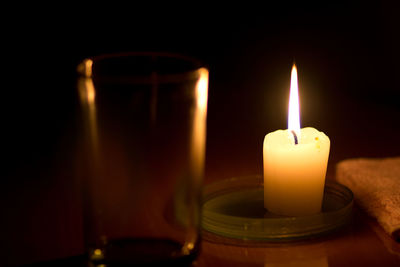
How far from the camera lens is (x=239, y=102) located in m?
1.16

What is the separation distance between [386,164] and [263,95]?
47 cm

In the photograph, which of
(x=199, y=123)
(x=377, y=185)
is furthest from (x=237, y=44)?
(x=199, y=123)

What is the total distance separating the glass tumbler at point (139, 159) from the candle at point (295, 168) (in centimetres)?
12

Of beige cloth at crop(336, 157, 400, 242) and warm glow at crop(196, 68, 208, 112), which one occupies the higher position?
warm glow at crop(196, 68, 208, 112)

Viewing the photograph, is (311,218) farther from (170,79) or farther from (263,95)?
(263,95)

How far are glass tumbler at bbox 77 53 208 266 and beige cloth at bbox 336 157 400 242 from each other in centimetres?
22

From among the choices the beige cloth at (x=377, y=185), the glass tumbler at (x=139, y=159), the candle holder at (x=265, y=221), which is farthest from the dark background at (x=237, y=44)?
the glass tumbler at (x=139, y=159)

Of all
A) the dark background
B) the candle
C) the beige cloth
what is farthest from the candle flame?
the dark background

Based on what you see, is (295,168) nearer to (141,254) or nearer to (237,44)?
(141,254)

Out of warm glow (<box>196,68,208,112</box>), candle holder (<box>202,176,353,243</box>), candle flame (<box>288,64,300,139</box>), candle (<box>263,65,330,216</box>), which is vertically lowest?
candle holder (<box>202,176,353,243</box>)

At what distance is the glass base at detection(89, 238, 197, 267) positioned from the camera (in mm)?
535

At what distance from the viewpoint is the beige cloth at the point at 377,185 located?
0.65 m

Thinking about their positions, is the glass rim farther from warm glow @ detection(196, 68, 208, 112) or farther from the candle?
the candle

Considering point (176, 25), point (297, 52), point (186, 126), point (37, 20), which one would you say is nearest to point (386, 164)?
point (186, 126)
